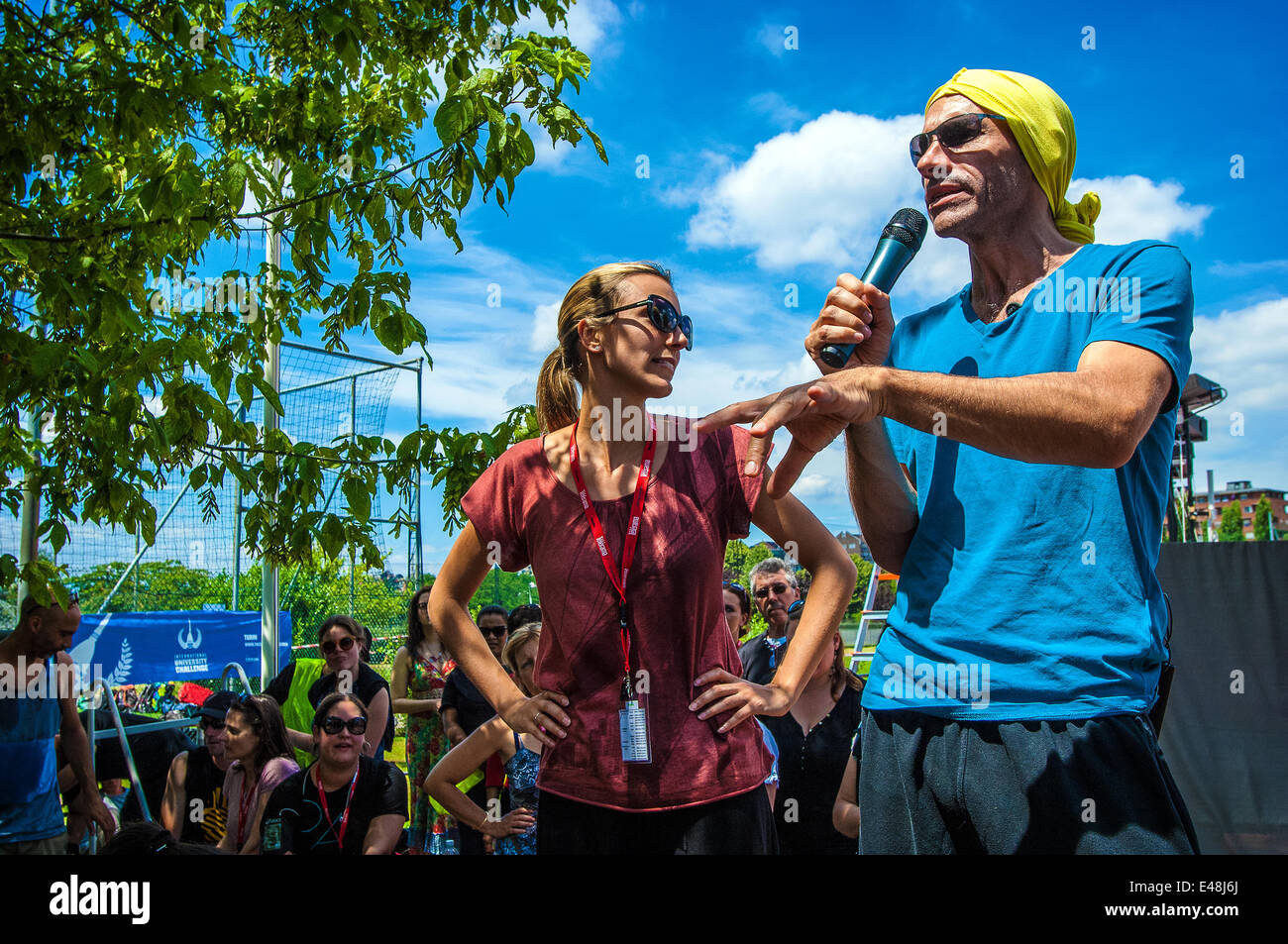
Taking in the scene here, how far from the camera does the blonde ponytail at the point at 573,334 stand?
2285 mm

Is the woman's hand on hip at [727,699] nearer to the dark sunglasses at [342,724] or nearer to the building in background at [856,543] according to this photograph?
the building in background at [856,543]

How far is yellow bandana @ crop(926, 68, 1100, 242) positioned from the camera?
1560mm

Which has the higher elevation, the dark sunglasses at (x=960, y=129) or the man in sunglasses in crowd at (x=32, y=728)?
the dark sunglasses at (x=960, y=129)

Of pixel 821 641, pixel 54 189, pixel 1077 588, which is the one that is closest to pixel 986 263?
pixel 1077 588

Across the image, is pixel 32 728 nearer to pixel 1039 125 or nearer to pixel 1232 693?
pixel 1039 125

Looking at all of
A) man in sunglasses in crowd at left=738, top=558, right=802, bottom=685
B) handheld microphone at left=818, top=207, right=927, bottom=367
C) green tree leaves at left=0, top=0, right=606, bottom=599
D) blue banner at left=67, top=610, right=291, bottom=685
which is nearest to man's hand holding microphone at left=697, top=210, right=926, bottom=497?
handheld microphone at left=818, top=207, right=927, bottom=367

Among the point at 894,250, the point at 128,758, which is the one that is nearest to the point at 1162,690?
the point at 894,250

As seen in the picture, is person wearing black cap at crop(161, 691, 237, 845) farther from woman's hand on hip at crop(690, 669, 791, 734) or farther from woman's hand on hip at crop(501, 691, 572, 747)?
woman's hand on hip at crop(690, 669, 791, 734)

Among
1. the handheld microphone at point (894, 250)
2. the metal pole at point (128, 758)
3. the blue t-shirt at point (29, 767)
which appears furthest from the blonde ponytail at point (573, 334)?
the metal pole at point (128, 758)

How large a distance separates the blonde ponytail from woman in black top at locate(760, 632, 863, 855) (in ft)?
6.46

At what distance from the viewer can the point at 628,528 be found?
2.10m

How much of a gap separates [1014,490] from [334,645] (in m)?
5.42
